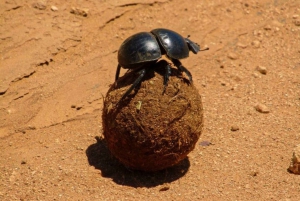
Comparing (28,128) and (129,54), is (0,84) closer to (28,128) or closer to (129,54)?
(28,128)

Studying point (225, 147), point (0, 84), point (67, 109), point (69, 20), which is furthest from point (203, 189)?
point (69, 20)

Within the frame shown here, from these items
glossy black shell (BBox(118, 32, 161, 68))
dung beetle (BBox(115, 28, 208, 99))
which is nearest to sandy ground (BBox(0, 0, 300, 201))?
dung beetle (BBox(115, 28, 208, 99))

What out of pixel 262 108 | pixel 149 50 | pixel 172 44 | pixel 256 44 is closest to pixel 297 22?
pixel 256 44

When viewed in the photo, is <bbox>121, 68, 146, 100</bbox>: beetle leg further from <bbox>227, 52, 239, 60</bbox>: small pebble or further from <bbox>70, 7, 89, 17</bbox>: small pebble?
<bbox>70, 7, 89, 17</bbox>: small pebble

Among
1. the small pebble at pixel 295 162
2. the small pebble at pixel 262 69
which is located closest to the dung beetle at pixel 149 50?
the small pebble at pixel 295 162

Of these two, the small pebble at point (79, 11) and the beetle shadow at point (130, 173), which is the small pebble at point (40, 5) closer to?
the small pebble at point (79, 11)

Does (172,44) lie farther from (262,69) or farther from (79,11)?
(79,11)
